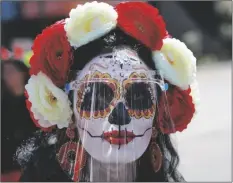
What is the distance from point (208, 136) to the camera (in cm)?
483

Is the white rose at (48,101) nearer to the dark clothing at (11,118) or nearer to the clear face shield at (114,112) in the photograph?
the clear face shield at (114,112)

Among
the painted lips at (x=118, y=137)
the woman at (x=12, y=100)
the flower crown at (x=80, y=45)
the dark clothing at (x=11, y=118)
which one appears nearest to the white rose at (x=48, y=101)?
the flower crown at (x=80, y=45)

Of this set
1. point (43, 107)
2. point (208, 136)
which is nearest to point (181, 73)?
point (43, 107)

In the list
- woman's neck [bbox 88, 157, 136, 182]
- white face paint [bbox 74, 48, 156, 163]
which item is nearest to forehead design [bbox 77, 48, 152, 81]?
white face paint [bbox 74, 48, 156, 163]

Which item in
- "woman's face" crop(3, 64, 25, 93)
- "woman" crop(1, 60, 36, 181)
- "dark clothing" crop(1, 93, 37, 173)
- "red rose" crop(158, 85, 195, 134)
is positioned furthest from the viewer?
"woman's face" crop(3, 64, 25, 93)

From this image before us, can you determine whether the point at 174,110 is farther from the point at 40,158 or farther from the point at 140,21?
the point at 40,158

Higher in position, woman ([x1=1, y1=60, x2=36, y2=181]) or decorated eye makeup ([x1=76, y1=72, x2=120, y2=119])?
woman ([x1=1, y1=60, x2=36, y2=181])

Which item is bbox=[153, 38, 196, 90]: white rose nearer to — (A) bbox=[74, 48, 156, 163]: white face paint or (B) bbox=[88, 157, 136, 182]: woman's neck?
(A) bbox=[74, 48, 156, 163]: white face paint

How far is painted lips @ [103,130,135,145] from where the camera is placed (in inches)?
58.9

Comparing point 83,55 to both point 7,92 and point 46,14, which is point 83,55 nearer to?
point 7,92

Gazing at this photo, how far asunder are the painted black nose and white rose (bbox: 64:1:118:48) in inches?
8.6

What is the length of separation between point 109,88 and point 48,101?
0.19 metres

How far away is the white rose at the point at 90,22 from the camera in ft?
4.98

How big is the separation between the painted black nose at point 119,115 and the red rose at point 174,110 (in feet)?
0.46
